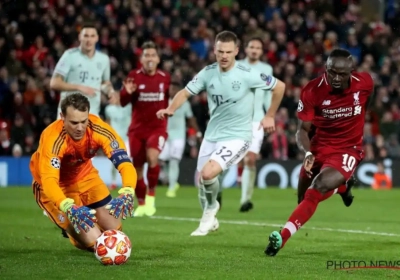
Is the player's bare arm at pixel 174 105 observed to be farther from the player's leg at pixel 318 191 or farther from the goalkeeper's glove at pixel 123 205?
the goalkeeper's glove at pixel 123 205

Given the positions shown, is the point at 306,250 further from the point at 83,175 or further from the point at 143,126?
the point at 143,126

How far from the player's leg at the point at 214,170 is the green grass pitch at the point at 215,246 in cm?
A: 17

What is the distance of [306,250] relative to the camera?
916 cm

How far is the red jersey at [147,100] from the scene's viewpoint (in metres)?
13.6

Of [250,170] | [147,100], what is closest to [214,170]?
[147,100]

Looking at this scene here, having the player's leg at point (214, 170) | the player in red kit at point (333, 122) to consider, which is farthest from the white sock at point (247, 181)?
the player in red kit at point (333, 122)

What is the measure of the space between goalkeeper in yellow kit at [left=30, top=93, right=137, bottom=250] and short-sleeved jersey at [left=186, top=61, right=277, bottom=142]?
2.00 m

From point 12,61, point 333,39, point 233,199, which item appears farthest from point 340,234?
point 333,39

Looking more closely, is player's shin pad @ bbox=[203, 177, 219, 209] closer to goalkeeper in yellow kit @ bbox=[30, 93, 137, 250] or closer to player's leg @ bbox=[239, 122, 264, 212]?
goalkeeper in yellow kit @ bbox=[30, 93, 137, 250]

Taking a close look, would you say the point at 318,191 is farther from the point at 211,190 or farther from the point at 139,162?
the point at 139,162

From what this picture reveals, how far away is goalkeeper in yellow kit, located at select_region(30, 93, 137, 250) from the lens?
7727 millimetres

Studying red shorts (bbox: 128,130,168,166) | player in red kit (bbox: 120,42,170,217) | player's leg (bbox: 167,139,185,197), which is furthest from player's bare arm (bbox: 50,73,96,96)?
player's leg (bbox: 167,139,185,197)

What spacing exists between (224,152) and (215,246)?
1.46 meters

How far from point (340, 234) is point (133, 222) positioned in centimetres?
300
